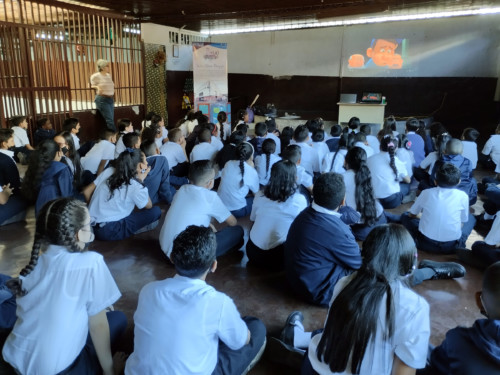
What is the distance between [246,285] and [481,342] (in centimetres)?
176

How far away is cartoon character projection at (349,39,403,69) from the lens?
9.98 meters

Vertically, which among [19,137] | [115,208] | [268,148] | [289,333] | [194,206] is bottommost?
[289,333]

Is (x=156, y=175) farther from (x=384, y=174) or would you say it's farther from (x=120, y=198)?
(x=384, y=174)

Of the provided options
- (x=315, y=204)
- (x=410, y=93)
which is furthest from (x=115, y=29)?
(x=315, y=204)

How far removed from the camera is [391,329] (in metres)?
1.37

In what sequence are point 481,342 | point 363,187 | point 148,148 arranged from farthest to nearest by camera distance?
point 148,148, point 363,187, point 481,342

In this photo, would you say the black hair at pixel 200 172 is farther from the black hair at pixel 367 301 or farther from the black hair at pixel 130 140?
the black hair at pixel 130 140

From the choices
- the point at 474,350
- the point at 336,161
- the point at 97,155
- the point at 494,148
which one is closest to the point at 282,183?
the point at 474,350

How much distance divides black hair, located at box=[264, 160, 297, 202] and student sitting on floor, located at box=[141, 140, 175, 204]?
5.88ft

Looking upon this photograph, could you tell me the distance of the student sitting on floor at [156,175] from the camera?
13.7ft

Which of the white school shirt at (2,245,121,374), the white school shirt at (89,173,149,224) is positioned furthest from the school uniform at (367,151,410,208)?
the white school shirt at (2,245,121,374)

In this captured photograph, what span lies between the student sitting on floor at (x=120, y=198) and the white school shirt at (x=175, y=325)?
6.55ft

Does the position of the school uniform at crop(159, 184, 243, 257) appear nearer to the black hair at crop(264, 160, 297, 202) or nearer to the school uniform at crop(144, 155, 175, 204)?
the black hair at crop(264, 160, 297, 202)

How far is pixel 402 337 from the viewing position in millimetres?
1379
